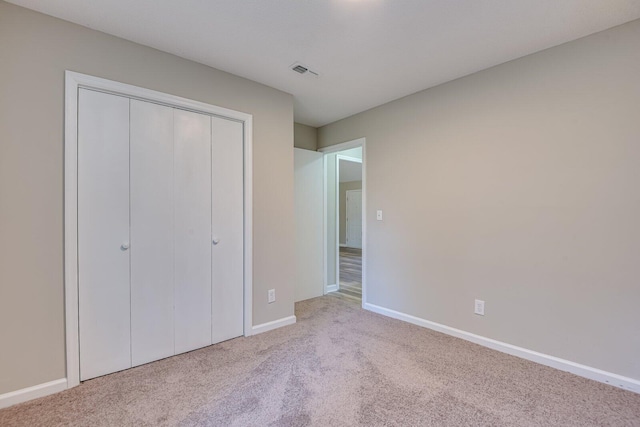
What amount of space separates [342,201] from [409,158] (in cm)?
668

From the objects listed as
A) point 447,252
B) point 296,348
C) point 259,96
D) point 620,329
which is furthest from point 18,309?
point 620,329

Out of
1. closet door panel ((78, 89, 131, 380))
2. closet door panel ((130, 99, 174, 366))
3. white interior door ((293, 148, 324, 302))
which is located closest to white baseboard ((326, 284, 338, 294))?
white interior door ((293, 148, 324, 302))

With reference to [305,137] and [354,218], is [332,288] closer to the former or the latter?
[305,137]

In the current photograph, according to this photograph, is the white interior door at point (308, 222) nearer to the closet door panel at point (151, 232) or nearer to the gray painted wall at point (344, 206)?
the closet door panel at point (151, 232)

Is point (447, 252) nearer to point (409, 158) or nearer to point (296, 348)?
point (409, 158)

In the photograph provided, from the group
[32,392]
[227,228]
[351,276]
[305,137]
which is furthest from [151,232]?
[351,276]

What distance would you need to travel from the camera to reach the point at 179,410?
1636 millimetres

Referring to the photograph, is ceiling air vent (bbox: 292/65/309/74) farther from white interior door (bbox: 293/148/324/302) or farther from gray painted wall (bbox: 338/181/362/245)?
gray painted wall (bbox: 338/181/362/245)

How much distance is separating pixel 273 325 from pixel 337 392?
119 centimetres

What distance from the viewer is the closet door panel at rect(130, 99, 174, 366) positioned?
6.90 ft

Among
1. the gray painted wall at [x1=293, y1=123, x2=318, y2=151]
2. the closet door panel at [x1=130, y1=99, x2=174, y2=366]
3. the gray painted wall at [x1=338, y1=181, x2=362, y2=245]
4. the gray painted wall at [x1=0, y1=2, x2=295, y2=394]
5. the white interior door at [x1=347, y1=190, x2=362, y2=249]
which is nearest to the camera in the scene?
the gray painted wall at [x1=0, y1=2, x2=295, y2=394]

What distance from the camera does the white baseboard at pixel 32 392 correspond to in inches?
65.2

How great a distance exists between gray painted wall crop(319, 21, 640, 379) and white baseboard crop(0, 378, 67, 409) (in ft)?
9.31

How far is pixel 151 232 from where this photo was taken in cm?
218
